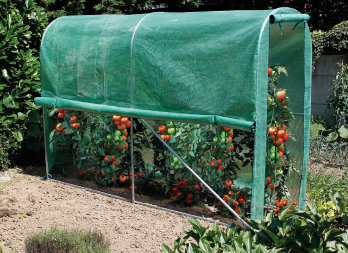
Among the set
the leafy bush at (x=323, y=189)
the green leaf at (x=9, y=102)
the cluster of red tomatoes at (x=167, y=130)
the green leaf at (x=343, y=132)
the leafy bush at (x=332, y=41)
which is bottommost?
the leafy bush at (x=323, y=189)

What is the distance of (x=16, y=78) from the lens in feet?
21.4

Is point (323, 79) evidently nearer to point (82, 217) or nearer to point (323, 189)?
point (323, 189)

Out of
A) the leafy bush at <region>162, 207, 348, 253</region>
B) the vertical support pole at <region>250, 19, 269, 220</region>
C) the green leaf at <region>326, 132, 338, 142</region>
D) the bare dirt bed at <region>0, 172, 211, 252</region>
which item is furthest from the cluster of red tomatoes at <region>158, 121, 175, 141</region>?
the green leaf at <region>326, 132, 338, 142</region>

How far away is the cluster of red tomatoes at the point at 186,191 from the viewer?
16.4 feet

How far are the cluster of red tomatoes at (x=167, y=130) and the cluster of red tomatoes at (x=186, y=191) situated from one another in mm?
585

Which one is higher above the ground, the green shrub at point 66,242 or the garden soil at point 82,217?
the green shrub at point 66,242

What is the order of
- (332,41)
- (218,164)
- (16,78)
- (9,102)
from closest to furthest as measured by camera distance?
1. (218,164)
2. (9,102)
3. (16,78)
4. (332,41)

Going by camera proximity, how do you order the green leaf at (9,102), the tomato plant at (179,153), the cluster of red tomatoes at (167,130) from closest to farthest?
1. the tomato plant at (179,153)
2. the cluster of red tomatoes at (167,130)
3. the green leaf at (9,102)

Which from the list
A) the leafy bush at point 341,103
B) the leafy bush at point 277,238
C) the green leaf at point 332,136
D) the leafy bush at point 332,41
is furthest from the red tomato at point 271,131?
the leafy bush at point 332,41

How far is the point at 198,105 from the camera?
4430 mm

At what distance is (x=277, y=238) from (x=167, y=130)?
2.62 metres

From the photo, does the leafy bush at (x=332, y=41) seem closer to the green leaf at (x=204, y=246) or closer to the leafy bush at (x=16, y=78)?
the leafy bush at (x=16, y=78)

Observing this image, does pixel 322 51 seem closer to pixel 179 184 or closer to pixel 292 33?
pixel 292 33

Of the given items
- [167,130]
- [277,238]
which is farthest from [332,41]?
[277,238]
